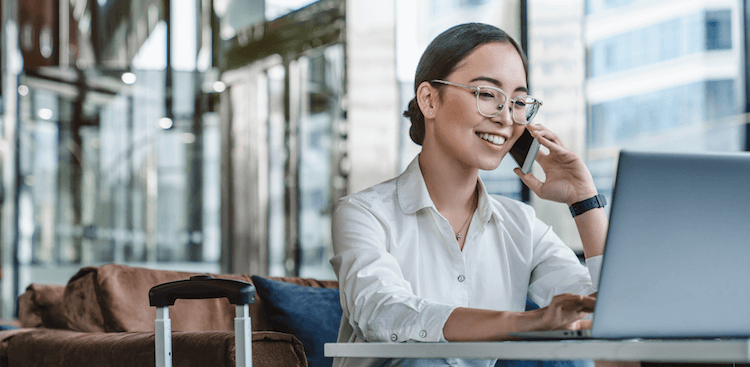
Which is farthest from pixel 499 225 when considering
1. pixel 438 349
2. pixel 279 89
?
pixel 279 89

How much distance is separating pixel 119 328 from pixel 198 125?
5369 millimetres

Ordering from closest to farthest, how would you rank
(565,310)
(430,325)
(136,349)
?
(565,310) → (430,325) → (136,349)

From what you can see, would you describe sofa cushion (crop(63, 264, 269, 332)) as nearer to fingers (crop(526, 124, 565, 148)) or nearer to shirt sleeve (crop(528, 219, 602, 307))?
shirt sleeve (crop(528, 219, 602, 307))

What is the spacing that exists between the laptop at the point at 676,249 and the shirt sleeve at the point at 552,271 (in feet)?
1.82

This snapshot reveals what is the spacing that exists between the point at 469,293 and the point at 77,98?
6364 mm

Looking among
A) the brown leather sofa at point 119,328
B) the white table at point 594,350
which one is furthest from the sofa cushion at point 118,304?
the white table at point 594,350

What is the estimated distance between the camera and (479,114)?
1277 mm

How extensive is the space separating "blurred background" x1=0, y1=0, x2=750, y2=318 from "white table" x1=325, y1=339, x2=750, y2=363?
3.62 m

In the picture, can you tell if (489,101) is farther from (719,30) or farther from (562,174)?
(719,30)

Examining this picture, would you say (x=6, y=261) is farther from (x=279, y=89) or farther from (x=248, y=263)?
(x=279, y=89)

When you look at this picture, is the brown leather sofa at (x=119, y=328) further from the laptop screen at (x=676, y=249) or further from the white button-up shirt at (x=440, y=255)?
the laptop screen at (x=676, y=249)

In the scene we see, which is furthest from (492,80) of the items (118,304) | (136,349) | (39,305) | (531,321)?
(39,305)

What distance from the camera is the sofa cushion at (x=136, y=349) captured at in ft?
4.65

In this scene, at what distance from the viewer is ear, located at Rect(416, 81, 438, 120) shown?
4.58ft
